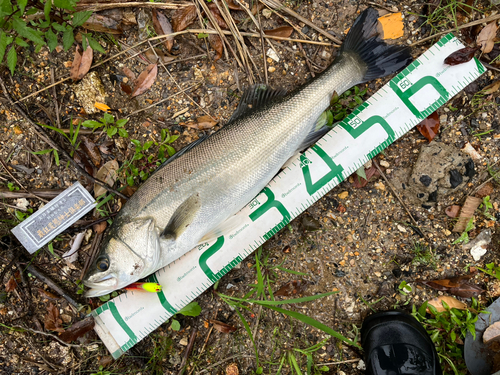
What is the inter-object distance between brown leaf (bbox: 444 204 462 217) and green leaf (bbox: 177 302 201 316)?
2.69 metres

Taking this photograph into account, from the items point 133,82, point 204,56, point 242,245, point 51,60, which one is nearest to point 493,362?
point 242,245

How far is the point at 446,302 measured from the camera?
10.7 ft

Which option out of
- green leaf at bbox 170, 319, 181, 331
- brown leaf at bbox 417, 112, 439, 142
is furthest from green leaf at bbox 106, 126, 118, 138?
brown leaf at bbox 417, 112, 439, 142

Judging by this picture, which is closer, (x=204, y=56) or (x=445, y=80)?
(x=445, y=80)

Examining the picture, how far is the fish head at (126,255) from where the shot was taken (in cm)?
293

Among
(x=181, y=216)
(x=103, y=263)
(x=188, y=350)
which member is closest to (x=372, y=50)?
(x=181, y=216)

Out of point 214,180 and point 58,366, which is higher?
point 214,180

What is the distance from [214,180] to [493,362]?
3.20 meters

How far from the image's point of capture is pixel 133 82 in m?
3.51

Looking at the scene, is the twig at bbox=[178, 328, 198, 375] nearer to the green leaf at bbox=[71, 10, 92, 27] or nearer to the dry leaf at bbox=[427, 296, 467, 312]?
the dry leaf at bbox=[427, 296, 467, 312]

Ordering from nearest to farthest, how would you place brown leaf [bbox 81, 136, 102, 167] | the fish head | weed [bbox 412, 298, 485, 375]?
1. the fish head
2. weed [bbox 412, 298, 485, 375]
3. brown leaf [bbox 81, 136, 102, 167]

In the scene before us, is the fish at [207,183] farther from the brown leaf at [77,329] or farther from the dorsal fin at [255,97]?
the brown leaf at [77,329]

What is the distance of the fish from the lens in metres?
2.95

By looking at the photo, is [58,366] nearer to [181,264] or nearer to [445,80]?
[181,264]
